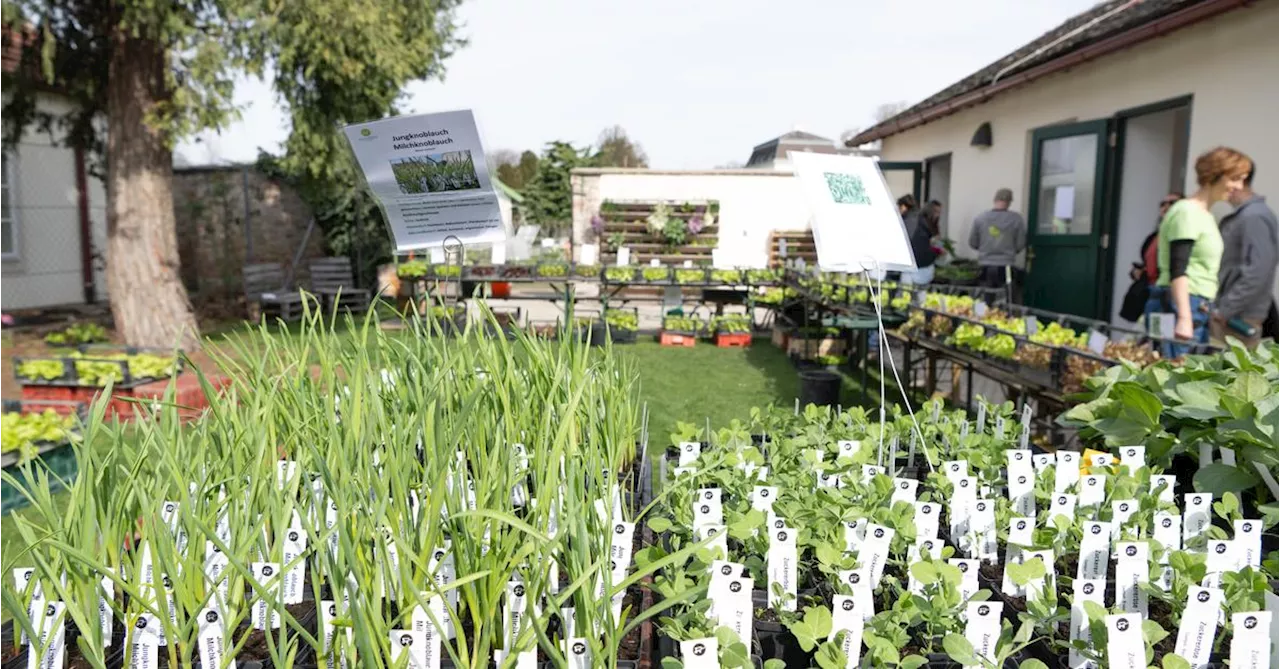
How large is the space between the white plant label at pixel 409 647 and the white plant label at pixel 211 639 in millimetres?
238

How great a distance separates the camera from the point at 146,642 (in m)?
1.19

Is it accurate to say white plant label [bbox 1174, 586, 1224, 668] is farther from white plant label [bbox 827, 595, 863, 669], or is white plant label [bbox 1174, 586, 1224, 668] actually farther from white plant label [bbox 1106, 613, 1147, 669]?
white plant label [bbox 827, 595, 863, 669]

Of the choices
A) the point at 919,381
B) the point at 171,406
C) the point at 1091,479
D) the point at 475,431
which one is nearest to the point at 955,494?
the point at 1091,479

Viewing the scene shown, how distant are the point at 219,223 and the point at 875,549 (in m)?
12.9

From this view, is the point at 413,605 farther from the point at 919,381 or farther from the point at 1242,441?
the point at 919,381

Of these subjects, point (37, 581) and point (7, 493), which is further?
point (7, 493)

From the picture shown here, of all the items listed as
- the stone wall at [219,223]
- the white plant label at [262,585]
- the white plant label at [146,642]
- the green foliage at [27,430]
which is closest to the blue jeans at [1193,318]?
the white plant label at [262,585]

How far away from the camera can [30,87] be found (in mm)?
8312

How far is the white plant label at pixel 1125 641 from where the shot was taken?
106 centimetres

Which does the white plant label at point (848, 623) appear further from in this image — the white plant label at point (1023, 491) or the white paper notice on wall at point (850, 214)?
the white paper notice on wall at point (850, 214)

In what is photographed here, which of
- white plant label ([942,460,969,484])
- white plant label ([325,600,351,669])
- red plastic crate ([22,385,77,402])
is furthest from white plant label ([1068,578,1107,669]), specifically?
red plastic crate ([22,385,77,402])

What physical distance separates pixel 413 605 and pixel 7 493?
3425 mm

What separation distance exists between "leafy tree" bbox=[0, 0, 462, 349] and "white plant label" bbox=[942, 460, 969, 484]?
6.74 metres

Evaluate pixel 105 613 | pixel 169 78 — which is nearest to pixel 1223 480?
pixel 105 613
